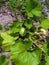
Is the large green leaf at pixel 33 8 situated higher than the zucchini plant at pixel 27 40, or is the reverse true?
the large green leaf at pixel 33 8

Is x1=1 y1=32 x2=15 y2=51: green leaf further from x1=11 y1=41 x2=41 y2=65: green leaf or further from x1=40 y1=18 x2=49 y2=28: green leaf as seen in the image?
x1=40 y1=18 x2=49 y2=28: green leaf

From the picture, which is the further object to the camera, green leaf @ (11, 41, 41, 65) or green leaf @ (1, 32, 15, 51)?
green leaf @ (1, 32, 15, 51)

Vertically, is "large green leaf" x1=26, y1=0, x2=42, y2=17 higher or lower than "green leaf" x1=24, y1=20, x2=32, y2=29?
higher

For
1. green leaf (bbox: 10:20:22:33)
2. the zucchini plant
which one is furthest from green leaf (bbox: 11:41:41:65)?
green leaf (bbox: 10:20:22:33)

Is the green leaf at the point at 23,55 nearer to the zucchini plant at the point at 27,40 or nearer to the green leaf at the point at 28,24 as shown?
the zucchini plant at the point at 27,40

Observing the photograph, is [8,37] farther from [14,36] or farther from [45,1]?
[45,1]

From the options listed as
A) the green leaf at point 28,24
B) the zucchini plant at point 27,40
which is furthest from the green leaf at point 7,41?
the green leaf at point 28,24

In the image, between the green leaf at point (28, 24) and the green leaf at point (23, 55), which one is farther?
the green leaf at point (28, 24)
